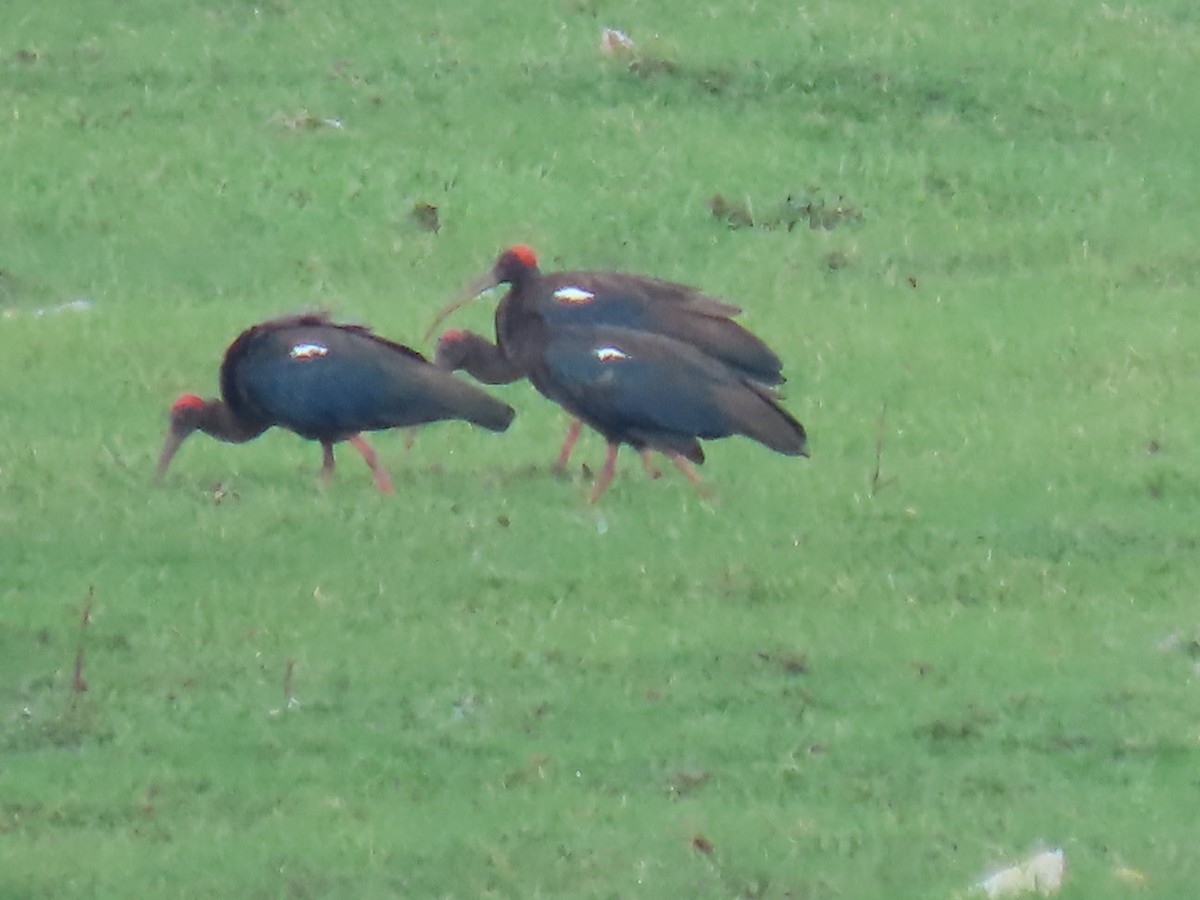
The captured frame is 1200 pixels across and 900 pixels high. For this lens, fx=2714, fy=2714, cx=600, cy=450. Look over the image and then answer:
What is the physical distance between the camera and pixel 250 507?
34.2 ft

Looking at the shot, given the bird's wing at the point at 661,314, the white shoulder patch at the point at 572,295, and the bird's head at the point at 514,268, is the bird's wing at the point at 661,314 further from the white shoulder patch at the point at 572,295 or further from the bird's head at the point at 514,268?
the bird's head at the point at 514,268

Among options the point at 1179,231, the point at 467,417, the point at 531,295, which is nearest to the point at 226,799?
the point at 467,417

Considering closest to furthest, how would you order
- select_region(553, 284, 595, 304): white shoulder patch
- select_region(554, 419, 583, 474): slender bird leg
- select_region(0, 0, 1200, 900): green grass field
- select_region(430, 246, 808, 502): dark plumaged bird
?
select_region(0, 0, 1200, 900): green grass field, select_region(430, 246, 808, 502): dark plumaged bird, select_region(554, 419, 583, 474): slender bird leg, select_region(553, 284, 595, 304): white shoulder patch

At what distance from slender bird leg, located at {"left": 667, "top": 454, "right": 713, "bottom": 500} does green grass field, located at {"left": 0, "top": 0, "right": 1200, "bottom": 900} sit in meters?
0.07

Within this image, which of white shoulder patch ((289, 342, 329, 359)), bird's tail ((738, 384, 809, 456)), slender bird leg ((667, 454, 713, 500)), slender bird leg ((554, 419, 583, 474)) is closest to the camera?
bird's tail ((738, 384, 809, 456))

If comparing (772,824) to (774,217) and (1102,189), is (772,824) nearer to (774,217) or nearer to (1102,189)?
(774,217)

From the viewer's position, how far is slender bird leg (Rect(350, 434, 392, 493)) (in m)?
10.7

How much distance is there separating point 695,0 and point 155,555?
9330 millimetres

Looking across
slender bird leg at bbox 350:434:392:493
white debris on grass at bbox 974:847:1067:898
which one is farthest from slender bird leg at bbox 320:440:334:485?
white debris on grass at bbox 974:847:1067:898

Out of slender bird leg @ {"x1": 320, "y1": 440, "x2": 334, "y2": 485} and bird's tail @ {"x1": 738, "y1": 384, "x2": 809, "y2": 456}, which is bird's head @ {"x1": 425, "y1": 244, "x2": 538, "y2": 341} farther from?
bird's tail @ {"x1": 738, "y1": 384, "x2": 809, "y2": 456}

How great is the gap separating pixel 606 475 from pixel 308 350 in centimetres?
131

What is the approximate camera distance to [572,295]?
11.4 meters

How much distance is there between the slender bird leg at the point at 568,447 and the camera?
11078 mm

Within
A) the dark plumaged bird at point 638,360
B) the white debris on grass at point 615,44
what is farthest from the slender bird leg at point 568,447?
the white debris on grass at point 615,44
